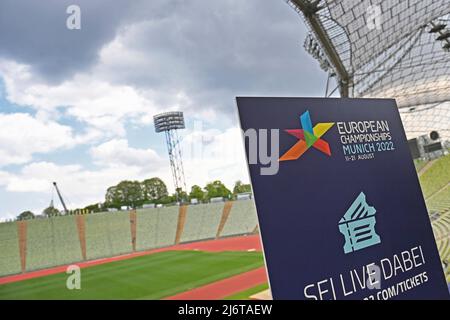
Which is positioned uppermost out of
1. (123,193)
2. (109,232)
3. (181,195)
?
(123,193)

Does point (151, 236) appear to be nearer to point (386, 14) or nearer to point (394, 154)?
point (386, 14)

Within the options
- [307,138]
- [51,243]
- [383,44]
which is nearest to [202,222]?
[51,243]

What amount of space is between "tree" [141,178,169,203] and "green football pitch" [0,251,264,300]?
50.3 m

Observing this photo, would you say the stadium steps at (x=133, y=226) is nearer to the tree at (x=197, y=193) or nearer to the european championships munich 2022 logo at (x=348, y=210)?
the tree at (x=197, y=193)

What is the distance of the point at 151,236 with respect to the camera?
37969mm

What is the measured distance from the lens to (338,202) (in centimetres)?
377

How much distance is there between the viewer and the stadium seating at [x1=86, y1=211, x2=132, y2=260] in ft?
111

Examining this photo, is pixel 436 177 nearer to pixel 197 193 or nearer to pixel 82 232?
pixel 82 232

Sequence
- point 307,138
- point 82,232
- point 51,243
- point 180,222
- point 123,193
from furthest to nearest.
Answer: point 123,193
point 180,222
point 82,232
point 51,243
point 307,138

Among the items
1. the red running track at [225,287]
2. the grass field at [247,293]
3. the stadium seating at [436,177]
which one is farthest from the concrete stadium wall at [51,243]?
the stadium seating at [436,177]

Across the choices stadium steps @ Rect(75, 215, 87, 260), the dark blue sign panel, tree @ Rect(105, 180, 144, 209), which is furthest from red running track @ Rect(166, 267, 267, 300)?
tree @ Rect(105, 180, 144, 209)

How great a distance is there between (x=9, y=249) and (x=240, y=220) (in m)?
24.4

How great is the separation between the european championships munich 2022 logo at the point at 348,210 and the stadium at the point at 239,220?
0.91m

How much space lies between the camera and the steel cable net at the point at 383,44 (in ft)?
43.6
